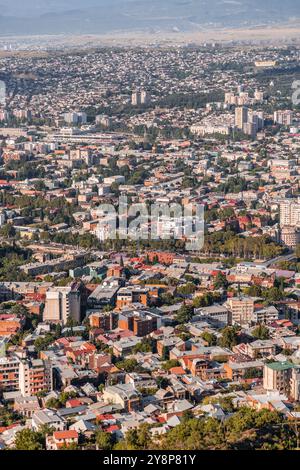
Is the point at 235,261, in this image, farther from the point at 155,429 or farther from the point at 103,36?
the point at 103,36

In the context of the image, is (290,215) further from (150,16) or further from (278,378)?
(150,16)

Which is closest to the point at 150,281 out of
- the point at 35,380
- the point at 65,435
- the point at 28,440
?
the point at 35,380

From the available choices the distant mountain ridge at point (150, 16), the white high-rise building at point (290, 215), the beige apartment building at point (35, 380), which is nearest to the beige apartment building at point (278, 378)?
the beige apartment building at point (35, 380)

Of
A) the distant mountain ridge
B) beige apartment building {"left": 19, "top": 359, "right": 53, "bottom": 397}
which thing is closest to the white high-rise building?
beige apartment building {"left": 19, "top": 359, "right": 53, "bottom": 397}

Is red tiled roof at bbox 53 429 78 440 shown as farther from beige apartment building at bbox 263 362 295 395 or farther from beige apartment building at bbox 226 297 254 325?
beige apartment building at bbox 226 297 254 325

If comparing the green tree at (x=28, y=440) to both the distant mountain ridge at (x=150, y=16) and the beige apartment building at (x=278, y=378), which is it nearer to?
the beige apartment building at (x=278, y=378)

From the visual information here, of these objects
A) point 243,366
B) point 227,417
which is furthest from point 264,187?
point 227,417
